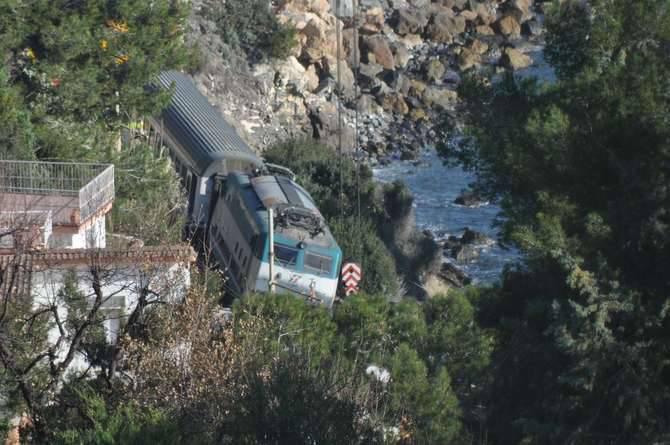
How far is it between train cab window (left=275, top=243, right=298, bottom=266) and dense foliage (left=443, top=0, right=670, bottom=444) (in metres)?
5.28

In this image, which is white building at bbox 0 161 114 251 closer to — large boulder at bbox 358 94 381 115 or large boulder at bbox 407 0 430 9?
large boulder at bbox 358 94 381 115

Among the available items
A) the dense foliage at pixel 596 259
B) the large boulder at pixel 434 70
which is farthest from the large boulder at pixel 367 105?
the dense foliage at pixel 596 259

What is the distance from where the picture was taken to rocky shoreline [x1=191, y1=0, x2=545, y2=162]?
46156mm

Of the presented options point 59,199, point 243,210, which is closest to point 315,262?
point 243,210

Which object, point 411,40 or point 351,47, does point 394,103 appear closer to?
point 351,47

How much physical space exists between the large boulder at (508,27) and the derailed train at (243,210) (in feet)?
111

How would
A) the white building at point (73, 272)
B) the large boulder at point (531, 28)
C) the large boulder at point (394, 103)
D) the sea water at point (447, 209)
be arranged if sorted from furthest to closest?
the large boulder at point (531, 28), the large boulder at point (394, 103), the sea water at point (447, 209), the white building at point (73, 272)

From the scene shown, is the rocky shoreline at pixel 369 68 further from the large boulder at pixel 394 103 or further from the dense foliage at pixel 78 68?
the dense foliage at pixel 78 68

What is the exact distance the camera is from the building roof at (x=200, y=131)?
3052 centimetres

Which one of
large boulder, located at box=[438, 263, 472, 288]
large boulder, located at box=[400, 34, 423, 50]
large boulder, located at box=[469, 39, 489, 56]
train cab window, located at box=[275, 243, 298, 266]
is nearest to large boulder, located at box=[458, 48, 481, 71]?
large boulder, located at box=[469, 39, 489, 56]

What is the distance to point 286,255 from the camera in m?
23.9

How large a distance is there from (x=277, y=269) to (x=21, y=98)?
6466 millimetres

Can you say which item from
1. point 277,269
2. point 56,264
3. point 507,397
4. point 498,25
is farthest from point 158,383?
point 498,25

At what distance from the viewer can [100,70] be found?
2623 cm
